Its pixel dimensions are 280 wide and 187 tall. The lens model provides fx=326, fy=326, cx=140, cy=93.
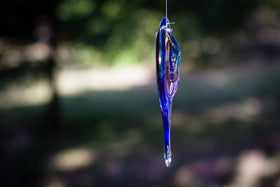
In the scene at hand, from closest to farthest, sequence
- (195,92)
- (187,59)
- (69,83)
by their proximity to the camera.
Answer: (195,92) → (69,83) → (187,59)

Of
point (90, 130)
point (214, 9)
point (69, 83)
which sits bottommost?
point (90, 130)

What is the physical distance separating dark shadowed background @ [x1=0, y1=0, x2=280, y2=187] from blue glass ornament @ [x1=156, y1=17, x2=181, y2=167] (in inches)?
179

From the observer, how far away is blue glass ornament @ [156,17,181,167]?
104 centimetres

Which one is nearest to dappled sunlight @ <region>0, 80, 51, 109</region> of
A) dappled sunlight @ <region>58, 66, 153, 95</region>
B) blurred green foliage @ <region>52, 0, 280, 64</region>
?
dappled sunlight @ <region>58, 66, 153, 95</region>

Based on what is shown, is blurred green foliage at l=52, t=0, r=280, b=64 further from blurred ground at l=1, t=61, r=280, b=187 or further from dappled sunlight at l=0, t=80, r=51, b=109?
dappled sunlight at l=0, t=80, r=51, b=109

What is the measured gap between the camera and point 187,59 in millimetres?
15656

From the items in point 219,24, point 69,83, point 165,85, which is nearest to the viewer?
point 165,85

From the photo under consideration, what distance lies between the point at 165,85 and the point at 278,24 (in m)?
16.6

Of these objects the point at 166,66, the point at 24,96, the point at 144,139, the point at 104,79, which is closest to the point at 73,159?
the point at 144,139

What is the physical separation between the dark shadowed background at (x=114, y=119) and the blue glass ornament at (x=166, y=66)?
4.55 m

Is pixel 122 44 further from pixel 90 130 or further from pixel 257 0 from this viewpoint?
pixel 257 0

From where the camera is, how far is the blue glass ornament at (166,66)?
1.04 m

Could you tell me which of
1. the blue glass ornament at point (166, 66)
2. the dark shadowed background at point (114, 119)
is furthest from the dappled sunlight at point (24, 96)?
the blue glass ornament at point (166, 66)

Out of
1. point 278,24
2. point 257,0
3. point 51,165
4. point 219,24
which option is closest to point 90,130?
point 51,165
